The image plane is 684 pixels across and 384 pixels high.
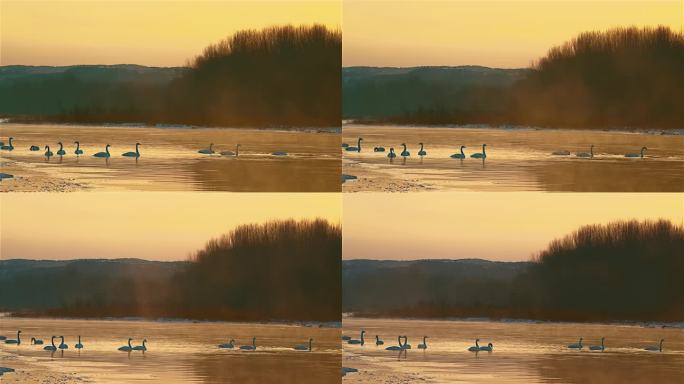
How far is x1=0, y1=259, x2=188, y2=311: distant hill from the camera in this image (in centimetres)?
689

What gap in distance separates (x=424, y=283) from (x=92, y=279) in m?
1.86

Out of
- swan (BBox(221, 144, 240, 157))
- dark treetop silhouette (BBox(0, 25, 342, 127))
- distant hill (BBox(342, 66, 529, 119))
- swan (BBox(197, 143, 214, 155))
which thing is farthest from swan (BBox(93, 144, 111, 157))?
Result: distant hill (BBox(342, 66, 529, 119))

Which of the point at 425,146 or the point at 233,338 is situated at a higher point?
the point at 425,146

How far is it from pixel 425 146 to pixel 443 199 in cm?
33

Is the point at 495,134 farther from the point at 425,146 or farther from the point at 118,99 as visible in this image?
the point at 118,99

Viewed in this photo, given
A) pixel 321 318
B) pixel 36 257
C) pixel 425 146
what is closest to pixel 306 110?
pixel 425 146

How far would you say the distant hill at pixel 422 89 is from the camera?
6914 mm

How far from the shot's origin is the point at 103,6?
696 cm

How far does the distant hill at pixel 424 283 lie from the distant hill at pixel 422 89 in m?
0.86

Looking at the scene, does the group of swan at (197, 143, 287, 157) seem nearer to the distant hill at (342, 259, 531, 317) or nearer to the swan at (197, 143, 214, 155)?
the swan at (197, 143, 214, 155)

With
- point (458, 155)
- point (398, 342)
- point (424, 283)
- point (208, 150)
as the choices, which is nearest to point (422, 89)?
point (458, 155)

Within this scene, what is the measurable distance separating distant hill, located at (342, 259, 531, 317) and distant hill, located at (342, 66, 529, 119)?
865 mm

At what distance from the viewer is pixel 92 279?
691 centimetres

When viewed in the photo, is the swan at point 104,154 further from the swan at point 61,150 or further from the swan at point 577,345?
the swan at point 577,345
